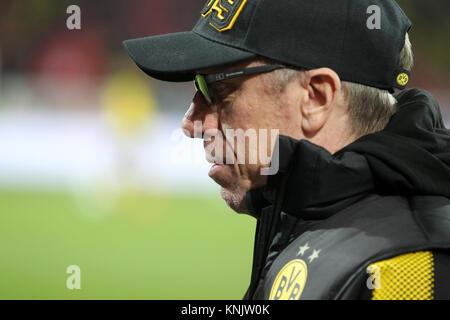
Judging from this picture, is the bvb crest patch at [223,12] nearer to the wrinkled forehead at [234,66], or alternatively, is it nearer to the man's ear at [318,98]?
the wrinkled forehead at [234,66]

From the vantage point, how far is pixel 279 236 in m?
1.43

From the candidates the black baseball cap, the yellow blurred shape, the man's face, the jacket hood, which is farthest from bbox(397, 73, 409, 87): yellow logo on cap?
the yellow blurred shape

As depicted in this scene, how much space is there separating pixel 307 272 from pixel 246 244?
17.9 feet

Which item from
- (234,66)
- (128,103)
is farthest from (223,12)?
(128,103)

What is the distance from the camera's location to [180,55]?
1.42 metres

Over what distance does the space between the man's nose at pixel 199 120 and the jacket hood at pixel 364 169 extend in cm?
25

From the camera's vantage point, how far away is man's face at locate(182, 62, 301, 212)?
1.38 m

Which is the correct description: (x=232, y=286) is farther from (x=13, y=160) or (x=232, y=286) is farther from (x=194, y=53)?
(x=13, y=160)

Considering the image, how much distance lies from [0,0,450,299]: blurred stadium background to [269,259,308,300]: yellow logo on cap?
3.71 metres

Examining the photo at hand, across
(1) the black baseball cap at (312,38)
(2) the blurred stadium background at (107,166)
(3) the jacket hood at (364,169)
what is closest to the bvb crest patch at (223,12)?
(1) the black baseball cap at (312,38)

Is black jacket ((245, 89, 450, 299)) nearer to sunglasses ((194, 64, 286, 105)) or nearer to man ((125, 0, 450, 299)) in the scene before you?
man ((125, 0, 450, 299))

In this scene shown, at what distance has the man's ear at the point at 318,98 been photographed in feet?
4.33

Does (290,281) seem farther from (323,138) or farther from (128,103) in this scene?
(128,103)

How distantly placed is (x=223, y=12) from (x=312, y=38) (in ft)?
0.71
